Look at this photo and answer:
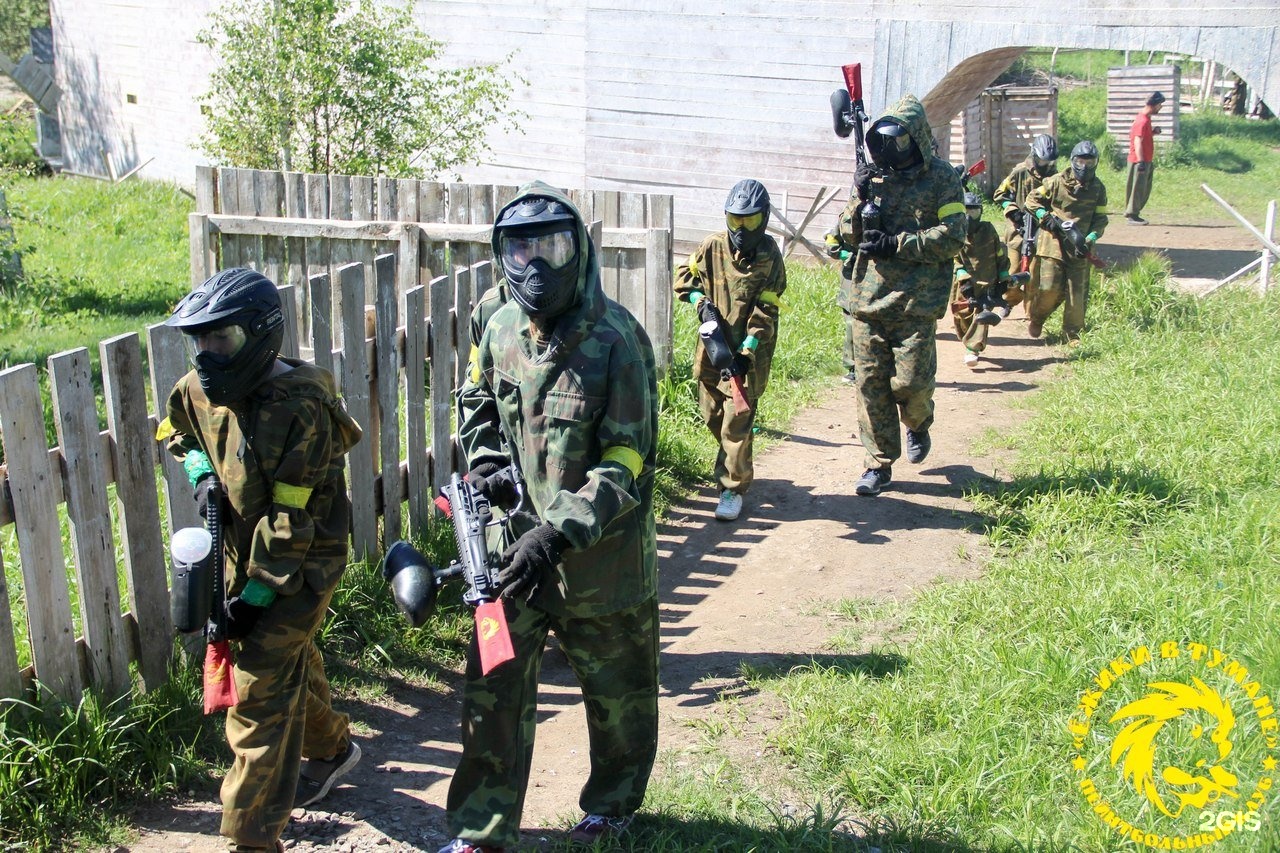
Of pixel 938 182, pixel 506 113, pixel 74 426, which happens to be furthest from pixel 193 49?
pixel 74 426

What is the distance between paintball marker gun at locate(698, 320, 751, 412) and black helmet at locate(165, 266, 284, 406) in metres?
3.48

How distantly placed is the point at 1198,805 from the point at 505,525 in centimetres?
251

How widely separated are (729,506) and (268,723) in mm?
3911

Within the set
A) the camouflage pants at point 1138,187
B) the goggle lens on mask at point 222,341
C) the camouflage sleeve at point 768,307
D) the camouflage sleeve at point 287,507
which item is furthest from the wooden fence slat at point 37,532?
the camouflage pants at point 1138,187

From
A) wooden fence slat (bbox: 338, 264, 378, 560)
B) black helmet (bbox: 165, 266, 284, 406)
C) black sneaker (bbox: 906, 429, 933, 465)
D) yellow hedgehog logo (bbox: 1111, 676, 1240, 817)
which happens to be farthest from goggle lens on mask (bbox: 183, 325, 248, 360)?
black sneaker (bbox: 906, 429, 933, 465)

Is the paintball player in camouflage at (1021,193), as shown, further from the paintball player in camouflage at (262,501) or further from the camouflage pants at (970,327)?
the paintball player in camouflage at (262,501)

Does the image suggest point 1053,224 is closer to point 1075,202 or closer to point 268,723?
point 1075,202

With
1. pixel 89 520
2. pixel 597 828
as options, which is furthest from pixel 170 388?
pixel 597 828

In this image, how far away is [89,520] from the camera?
4203 mm

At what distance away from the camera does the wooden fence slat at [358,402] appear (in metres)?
5.27

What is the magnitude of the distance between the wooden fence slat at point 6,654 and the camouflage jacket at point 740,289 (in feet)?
13.1

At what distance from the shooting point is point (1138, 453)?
750cm

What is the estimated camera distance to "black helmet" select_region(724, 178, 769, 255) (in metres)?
6.60

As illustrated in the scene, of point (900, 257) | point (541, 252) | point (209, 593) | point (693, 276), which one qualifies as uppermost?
point (541, 252)
